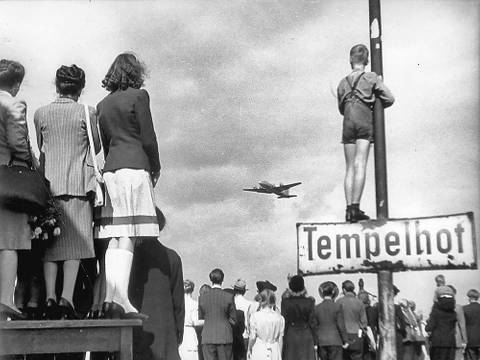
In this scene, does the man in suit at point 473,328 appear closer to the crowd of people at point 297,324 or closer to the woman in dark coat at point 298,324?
the crowd of people at point 297,324

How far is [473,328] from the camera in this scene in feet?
35.3

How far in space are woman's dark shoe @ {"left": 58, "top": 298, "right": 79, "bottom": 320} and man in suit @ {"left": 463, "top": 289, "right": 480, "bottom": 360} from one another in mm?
7718

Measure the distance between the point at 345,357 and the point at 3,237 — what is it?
285 inches

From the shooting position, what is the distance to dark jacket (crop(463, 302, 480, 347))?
10742 mm

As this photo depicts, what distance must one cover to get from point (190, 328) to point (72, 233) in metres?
5.71

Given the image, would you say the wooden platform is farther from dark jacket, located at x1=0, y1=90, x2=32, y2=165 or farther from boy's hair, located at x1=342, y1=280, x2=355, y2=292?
boy's hair, located at x1=342, y1=280, x2=355, y2=292

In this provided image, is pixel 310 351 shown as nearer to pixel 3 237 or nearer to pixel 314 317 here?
pixel 314 317

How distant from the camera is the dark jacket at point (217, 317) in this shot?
9.59 metres

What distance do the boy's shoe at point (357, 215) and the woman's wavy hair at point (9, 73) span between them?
2.33m

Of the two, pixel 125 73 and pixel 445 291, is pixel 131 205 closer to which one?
pixel 125 73

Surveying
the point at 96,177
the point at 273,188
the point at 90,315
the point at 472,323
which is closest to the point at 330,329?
the point at 472,323

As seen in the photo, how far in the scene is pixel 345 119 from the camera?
4.57 m

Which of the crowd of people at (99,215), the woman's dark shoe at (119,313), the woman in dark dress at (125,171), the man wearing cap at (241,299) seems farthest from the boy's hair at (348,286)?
the woman's dark shoe at (119,313)

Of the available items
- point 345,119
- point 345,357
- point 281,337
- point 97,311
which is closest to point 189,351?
point 281,337
